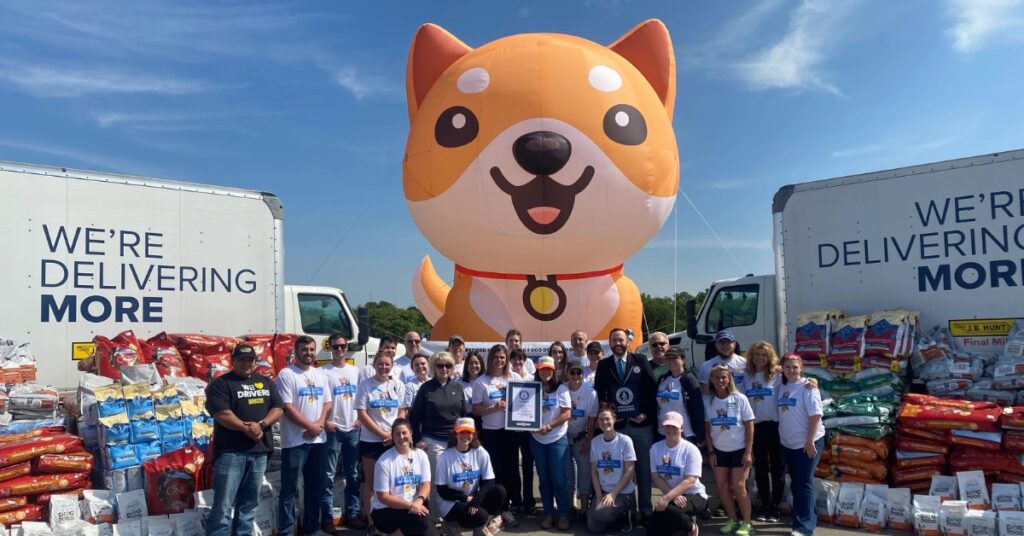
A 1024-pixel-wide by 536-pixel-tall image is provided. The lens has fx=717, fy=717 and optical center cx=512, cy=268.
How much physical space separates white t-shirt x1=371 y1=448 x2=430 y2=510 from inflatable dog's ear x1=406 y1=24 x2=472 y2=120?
4715 mm

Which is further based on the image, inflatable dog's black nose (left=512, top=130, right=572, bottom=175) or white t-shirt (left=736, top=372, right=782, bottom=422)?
inflatable dog's black nose (left=512, top=130, right=572, bottom=175)

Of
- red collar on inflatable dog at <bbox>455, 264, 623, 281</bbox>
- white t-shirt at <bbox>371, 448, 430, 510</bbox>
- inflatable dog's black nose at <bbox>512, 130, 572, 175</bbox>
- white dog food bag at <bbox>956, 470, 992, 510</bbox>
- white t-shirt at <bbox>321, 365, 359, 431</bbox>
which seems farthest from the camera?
red collar on inflatable dog at <bbox>455, 264, 623, 281</bbox>

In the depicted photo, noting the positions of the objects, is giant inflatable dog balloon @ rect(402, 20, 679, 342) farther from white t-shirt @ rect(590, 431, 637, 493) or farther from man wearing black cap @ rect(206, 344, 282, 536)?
man wearing black cap @ rect(206, 344, 282, 536)

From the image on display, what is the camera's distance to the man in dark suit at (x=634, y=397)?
18.3ft

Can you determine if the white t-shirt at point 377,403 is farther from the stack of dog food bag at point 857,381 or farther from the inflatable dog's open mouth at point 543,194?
the stack of dog food bag at point 857,381

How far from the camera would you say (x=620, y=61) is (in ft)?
26.6

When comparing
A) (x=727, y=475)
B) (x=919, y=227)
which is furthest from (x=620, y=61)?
(x=727, y=475)

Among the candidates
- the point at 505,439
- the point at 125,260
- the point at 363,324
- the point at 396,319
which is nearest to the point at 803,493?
the point at 505,439

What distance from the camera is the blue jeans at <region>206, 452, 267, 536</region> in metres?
4.91

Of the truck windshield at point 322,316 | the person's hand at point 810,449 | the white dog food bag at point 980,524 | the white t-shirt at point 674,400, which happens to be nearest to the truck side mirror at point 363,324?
the truck windshield at point 322,316

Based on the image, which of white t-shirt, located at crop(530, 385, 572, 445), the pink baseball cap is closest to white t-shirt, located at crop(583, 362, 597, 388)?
white t-shirt, located at crop(530, 385, 572, 445)

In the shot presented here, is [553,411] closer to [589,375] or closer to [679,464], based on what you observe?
[589,375]

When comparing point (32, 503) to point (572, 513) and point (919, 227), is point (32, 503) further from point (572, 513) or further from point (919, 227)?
point (919, 227)

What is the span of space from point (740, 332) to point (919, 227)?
271 cm
